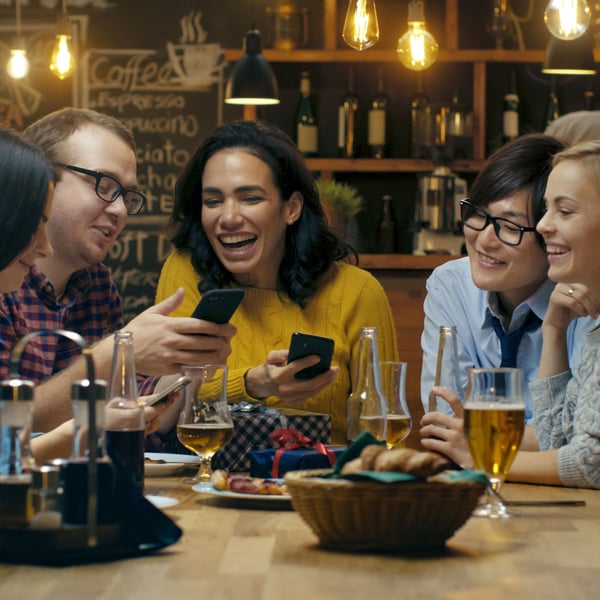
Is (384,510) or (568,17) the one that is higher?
(568,17)

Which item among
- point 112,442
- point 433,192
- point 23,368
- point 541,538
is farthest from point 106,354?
point 433,192

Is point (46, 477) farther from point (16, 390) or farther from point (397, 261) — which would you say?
point (397, 261)

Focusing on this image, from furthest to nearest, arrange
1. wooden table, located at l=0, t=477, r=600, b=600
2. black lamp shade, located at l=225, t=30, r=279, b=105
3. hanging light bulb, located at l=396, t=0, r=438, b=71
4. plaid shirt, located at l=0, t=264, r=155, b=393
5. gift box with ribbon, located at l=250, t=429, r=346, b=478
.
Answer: black lamp shade, located at l=225, t=30, r=279, b=105 → hanging light bulb, located at l=396, t=0, r=438, b=71 → plaid shirt, located at l=0, t=264, r=155, b=393 → gift box with ribbon, located at l=250, t=429, r=346, b=478 → wooden table, located at l=0, t=477, r=600, b=600

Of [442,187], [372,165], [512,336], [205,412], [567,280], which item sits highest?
[372,165]

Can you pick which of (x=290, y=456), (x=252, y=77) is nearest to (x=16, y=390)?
(x=290, y=456)

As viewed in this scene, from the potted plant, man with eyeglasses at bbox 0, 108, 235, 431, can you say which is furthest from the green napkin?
the potted plant

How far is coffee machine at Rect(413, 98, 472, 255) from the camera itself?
5234 millimetres

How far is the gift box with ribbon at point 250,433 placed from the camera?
1.97m

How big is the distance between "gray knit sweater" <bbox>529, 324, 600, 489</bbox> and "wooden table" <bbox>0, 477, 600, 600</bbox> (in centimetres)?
39

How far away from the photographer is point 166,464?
6.62 feet

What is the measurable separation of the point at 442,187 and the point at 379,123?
46 centimetres

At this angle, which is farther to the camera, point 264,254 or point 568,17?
point 568,17

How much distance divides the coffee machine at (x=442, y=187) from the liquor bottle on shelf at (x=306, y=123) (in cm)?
53

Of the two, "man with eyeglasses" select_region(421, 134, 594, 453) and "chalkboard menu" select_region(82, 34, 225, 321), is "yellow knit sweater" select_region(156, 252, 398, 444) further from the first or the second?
"chalkboard menu" select_region(82, 34, 225, 321)
